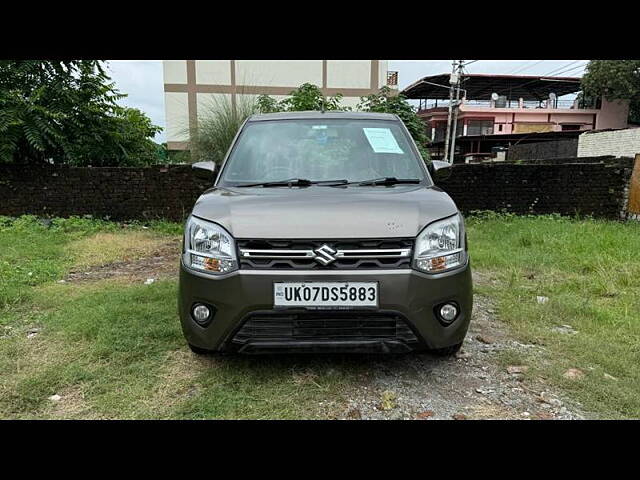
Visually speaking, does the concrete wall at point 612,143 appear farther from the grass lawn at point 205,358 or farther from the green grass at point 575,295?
the grass lawn at point 205,358

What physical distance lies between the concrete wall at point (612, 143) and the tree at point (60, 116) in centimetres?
1413

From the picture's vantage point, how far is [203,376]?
2527 millimetres

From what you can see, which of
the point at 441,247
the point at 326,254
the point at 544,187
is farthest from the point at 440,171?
the point at 544,187

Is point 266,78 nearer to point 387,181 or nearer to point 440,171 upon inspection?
point 440,171

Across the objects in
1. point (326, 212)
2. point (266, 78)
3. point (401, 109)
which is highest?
point (266, 78)

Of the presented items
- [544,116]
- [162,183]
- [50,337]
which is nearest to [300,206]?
[50,337]

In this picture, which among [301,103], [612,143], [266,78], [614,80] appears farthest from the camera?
[614,80]

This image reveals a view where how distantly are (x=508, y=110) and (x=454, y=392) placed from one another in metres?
38.5

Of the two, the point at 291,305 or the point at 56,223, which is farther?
the point at 56,223

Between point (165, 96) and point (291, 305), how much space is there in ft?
84.7

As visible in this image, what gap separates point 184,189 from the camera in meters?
7.69

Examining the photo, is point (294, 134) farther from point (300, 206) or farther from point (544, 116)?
point (544, 116)

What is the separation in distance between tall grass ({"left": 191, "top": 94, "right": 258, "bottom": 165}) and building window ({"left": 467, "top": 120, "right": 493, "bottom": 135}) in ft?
104

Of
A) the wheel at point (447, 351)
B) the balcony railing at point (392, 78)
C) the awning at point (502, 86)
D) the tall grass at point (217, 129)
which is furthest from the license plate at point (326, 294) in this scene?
the awning at point (502, 86)
